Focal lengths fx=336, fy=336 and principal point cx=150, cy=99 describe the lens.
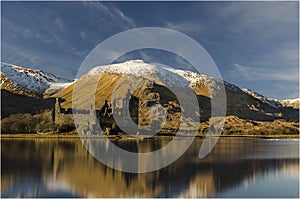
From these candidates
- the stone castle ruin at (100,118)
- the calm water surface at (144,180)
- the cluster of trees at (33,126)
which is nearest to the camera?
the calm water surface at (144,180)

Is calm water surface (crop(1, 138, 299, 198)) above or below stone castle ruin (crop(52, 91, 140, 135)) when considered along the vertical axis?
below

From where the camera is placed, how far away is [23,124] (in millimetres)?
149125

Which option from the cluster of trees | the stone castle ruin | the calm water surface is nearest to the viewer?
the calm water surface

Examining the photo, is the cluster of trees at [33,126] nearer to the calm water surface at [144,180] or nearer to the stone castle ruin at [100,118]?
the stone castle ruin at [100,118]

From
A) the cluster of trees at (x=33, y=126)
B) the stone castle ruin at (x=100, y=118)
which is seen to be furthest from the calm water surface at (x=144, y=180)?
the cluster of trees at (x=33, y=126)

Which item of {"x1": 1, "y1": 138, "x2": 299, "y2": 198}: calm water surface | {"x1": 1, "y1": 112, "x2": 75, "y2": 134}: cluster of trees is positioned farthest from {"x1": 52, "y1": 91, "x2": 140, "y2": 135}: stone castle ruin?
{"x1": 1, "y1": 138, "x2": 299, "y2": 198}: calm water surface

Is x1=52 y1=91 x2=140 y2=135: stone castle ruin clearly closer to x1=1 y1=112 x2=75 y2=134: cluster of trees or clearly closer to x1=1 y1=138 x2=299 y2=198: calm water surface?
x1=1 y1=112 x2=75 y2=134: cluster of trees

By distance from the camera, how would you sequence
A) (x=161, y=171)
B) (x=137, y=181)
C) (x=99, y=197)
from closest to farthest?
(x=99, y=197)
(x=137, y=181)
(x=161, y=171)

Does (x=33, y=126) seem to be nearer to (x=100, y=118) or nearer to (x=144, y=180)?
(x=100, y=118)

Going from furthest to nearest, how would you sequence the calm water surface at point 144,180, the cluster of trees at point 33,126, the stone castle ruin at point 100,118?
1. the stone castle ruin at point 100,118
2. the cluster of trees at point 33,126
3. the calm water surface at point 144,180

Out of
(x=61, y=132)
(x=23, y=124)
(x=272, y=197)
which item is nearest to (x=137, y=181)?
(x=272, y=197)

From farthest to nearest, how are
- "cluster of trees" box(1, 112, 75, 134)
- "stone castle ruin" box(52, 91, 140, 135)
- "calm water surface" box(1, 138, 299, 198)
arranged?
"stone castle ruin" box(52, 91, 140, 135)
"cluster of trees" box(1, 112, 75, 134)
"calm water surface" box(1, 138, 299, 198)

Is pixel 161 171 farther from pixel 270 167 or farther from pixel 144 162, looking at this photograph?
pixel 270 167

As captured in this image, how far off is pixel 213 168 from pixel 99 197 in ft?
66.8
